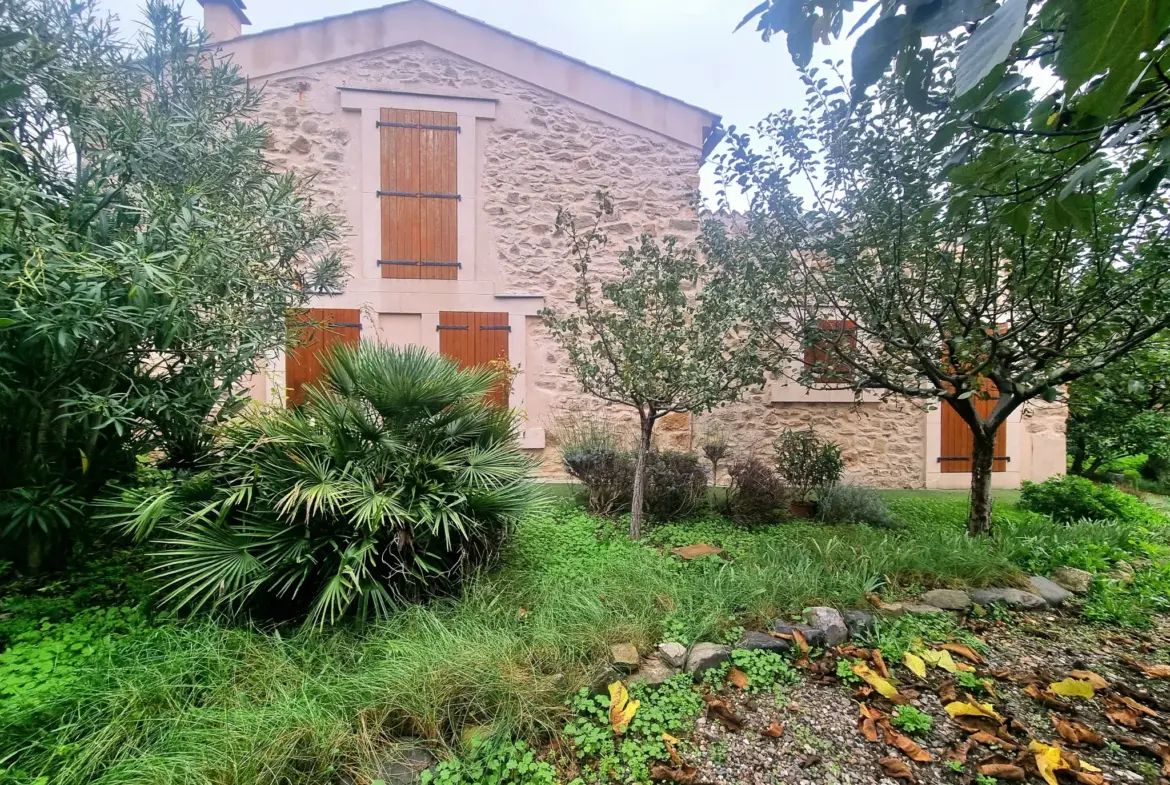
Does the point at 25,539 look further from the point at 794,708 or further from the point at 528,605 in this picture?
the point at 794,708

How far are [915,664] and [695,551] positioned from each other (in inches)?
70.5

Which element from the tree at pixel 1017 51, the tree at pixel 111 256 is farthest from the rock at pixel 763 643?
the tree at pixel 111 256

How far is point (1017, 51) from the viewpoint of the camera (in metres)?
1.48

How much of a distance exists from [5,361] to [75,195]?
105cm

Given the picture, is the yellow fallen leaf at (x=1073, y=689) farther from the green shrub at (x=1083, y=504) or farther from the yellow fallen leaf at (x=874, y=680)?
the green shrub at (x=1083, y=504)

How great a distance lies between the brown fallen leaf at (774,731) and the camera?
226cm

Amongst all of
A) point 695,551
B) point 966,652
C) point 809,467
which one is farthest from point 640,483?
point 966,652

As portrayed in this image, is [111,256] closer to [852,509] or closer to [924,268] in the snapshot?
[924,268]

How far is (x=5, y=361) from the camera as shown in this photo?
2.70m

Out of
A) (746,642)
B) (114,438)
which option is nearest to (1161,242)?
(746,642)

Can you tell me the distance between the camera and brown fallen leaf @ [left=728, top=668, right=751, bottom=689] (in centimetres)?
255

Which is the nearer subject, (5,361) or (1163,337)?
(5,361)

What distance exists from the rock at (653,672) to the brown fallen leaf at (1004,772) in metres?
1.26

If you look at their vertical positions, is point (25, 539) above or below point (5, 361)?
below
